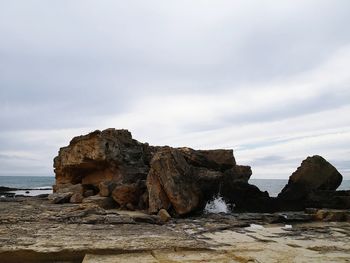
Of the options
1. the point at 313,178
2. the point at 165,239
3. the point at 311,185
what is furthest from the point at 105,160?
the point at 165,239

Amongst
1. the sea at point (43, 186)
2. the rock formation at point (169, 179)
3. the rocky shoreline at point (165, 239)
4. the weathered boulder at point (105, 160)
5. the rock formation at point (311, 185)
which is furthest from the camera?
the sea at point (43, 186)

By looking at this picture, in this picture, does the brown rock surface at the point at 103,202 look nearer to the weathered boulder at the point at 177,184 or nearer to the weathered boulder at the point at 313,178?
the weathered boulder at the point at 177,184

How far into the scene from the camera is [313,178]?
62.1 ft

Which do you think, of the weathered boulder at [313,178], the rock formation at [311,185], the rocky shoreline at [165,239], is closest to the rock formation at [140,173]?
the rocky shoreline at [165,239]

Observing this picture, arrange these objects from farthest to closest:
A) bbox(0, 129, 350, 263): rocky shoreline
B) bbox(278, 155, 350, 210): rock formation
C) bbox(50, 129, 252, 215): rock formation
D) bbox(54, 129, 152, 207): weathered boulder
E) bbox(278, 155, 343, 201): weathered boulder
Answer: bbox(278, 155, 343, 201): weathered boulder → bbox(54, 129, 152, 207): weathered boulder → bbox(278, 155, 350, 210): rock formation → bbox(50, 129, 252, 215): rock formation → bbox(0, 129, 350, 263): rocky shoreline

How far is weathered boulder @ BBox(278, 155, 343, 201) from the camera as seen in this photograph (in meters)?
18.6

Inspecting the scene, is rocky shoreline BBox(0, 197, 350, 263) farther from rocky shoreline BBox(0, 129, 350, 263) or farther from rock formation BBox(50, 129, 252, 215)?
rock formation BBox(50, 129, 252, 215)

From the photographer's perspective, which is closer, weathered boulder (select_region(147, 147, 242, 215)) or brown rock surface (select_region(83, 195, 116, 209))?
weathered boulder (select_region(147, 147, 242, 215))

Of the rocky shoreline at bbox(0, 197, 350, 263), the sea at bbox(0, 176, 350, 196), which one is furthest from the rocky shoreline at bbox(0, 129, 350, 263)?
the sea at bbox(0, 176, 350, 196)

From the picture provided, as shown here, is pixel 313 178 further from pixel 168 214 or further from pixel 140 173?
pixel 168 214

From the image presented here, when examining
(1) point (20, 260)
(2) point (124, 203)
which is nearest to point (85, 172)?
(2) point (124, 203)

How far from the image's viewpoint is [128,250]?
6.92 m

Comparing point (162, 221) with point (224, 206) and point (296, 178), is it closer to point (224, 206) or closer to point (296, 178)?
point (224, 206)

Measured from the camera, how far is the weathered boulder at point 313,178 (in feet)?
61.1
